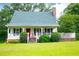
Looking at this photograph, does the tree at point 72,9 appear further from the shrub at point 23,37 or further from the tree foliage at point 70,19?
the shrub at point 23,37

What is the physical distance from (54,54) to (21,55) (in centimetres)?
43

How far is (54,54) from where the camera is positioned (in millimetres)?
18266

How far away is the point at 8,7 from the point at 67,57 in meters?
1.03

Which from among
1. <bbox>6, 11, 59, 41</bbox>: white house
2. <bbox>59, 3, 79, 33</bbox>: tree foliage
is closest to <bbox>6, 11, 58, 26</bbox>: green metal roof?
<bbox>6, 11, 59, 41</bbox>: white house

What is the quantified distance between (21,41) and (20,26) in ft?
0.67

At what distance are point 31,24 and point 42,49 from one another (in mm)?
361

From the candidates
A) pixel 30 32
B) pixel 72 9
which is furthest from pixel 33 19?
pixel 72 9

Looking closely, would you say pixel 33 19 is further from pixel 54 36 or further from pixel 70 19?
pixel 70 19

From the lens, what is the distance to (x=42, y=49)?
1831cm

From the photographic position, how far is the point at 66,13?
18.4 meters

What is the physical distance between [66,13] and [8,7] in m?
0.77

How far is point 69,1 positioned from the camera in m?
18.3

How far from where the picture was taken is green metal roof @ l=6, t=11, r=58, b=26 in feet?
60.2

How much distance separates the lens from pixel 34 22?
1836cm
